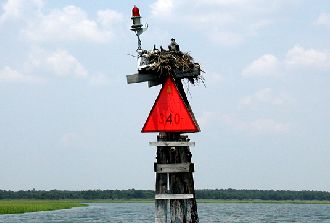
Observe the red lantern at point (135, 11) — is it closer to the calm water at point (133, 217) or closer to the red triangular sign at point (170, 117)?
the red triangular sign at point (170, 117)

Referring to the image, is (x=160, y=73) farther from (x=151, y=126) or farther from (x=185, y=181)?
(x=185, y=181)

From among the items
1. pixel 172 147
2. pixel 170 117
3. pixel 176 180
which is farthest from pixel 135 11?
pixel 176 180

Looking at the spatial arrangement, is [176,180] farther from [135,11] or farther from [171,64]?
[135,11]

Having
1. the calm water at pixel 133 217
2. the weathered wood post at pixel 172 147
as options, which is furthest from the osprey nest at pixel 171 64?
the calm water at pixel 133 217

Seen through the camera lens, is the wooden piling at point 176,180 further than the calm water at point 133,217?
No

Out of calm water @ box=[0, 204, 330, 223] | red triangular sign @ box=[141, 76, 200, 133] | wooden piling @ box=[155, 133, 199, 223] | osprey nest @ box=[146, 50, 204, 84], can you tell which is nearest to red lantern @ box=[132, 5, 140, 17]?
osprey nest @ box=[146, 50, 204, 84]

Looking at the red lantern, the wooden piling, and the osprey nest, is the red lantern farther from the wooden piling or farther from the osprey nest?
the wooden piling

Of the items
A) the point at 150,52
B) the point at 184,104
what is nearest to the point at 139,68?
the point at 150,52

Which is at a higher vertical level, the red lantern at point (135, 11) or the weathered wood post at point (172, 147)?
the red lantern at point (135, 11)

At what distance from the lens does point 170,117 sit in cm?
1116

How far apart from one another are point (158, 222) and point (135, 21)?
368 cm

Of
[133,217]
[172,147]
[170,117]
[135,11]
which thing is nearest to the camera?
[170,117]

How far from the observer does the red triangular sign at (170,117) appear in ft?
36.5

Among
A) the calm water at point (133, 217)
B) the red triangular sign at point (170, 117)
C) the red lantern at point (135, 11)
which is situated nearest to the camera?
the red triangular sign at point (170, 117)
